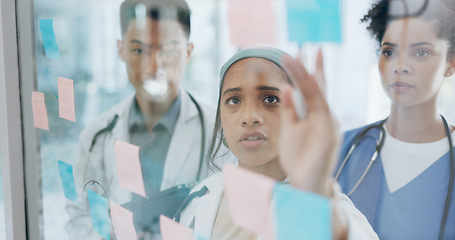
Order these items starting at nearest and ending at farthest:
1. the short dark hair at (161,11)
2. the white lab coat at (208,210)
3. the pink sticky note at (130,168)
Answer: the white lab coat at (208,210) < the short dark hair at (161,11) < the pink sticky note at (130,168)

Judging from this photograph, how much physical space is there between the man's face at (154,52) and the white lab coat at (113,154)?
0.18 feet

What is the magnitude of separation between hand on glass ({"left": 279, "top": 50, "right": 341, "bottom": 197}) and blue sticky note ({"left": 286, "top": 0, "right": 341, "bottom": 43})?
0.03m

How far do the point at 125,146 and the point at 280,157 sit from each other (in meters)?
0.48

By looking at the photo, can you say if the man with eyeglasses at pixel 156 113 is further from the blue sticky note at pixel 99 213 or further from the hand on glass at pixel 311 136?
the hand on glass at pixel 311 136

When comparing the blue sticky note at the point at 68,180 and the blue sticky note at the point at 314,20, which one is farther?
the blue sticky note at the point at 68,180

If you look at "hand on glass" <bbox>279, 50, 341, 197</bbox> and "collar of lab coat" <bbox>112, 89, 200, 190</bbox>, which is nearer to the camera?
"hand on glass" <bbox>279, 50, 341, 197</bbox>

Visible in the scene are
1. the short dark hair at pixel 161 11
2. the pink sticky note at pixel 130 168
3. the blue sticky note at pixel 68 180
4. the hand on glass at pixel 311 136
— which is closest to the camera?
the hand on glass at pixel 311 136

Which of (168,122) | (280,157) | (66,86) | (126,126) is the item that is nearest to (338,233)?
(280,157)

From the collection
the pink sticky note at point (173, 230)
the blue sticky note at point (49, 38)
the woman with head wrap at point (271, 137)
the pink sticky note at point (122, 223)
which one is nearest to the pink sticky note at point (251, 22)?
the woman with head wrap at point (271, 137)

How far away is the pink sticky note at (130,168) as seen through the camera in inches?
36.3

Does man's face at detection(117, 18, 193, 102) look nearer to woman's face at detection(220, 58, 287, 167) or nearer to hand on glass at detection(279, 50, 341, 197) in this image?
woman's face at detection(220, 58, 287, 167)

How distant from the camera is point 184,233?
0.81m

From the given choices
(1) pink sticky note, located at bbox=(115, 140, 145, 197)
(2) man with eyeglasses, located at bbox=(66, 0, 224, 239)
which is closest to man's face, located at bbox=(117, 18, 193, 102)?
(2) man with eyeglasses, located at bbox=(66, 0, 224, 239)

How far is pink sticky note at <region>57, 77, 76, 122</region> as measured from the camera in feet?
3.58
